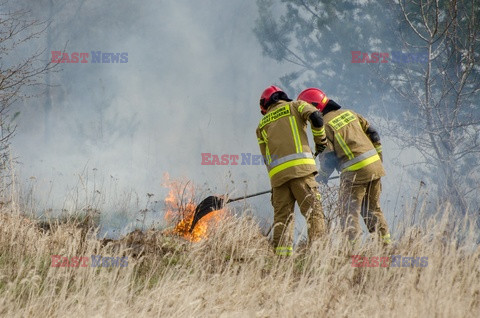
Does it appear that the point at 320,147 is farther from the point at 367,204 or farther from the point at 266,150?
the point at 367,204

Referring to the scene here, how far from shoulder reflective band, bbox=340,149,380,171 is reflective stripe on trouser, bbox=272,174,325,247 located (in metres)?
0.72

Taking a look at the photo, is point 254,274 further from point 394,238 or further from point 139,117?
point 139,117

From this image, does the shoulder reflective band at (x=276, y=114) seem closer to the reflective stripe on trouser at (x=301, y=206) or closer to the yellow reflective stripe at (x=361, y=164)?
the reflective stripe on trouser at (x=301, y=206)

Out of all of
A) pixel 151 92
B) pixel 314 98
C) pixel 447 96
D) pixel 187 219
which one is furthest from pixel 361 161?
pixel 151 92

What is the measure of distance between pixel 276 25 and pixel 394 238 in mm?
9815

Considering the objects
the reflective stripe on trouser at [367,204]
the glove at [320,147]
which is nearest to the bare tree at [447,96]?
the reflective stripe on trouser at [367,204]

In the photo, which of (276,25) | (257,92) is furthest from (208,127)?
(276,25)

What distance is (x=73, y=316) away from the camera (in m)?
3.43

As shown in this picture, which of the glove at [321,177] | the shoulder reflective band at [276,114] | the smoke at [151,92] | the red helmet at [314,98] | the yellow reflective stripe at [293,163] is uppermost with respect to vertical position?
the smoke at [151,92]

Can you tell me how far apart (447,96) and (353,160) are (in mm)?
5376

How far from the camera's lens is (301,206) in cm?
543

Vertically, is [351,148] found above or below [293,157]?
above

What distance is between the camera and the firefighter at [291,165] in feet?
17.5

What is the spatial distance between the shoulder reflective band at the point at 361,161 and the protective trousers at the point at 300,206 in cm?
72
